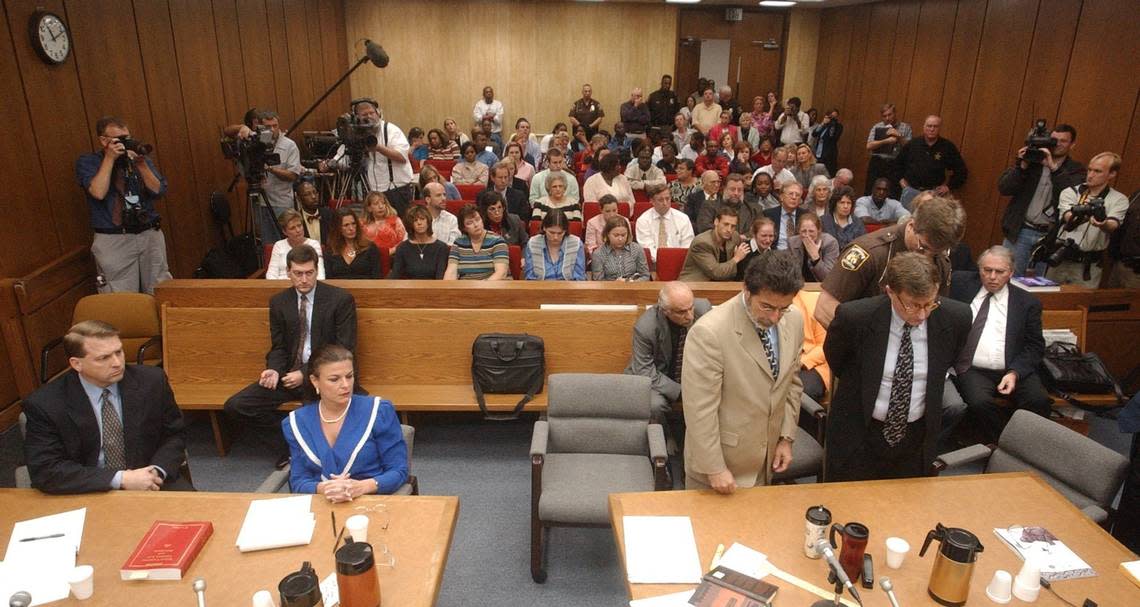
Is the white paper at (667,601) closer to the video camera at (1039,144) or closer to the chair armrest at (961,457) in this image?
the chair armrest at (961,457)

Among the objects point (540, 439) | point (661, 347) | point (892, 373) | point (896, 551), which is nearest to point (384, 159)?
point (661, 347)

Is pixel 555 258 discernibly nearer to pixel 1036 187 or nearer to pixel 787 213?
pixel 787 213

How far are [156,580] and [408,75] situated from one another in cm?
1155

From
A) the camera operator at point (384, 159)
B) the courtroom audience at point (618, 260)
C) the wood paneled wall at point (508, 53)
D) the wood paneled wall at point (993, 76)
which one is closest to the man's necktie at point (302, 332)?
the courtroom audience at point (618, 260)

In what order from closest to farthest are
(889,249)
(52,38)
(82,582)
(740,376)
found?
1. (82,582)
2. (740,376)
3. (889,249)
4. (52,38)

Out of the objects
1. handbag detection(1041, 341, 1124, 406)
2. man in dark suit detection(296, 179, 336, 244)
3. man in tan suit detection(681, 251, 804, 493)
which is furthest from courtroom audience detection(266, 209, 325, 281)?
handbag detection(1041, 341, 1124, 406)

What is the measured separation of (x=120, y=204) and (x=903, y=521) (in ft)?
17.3

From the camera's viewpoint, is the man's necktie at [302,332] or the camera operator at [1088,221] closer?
the man's necktie at [302,332]

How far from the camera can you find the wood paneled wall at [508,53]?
12.1 meters

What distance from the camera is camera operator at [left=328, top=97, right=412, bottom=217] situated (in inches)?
259

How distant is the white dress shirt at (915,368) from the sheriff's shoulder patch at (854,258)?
51 cm

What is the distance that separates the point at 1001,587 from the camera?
1958 millimetres

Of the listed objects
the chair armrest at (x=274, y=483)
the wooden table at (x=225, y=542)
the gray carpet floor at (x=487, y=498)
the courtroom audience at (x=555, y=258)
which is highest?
the courtroom audience at (x=555, y=258)

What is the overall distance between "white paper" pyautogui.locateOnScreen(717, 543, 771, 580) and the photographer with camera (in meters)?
4.23
